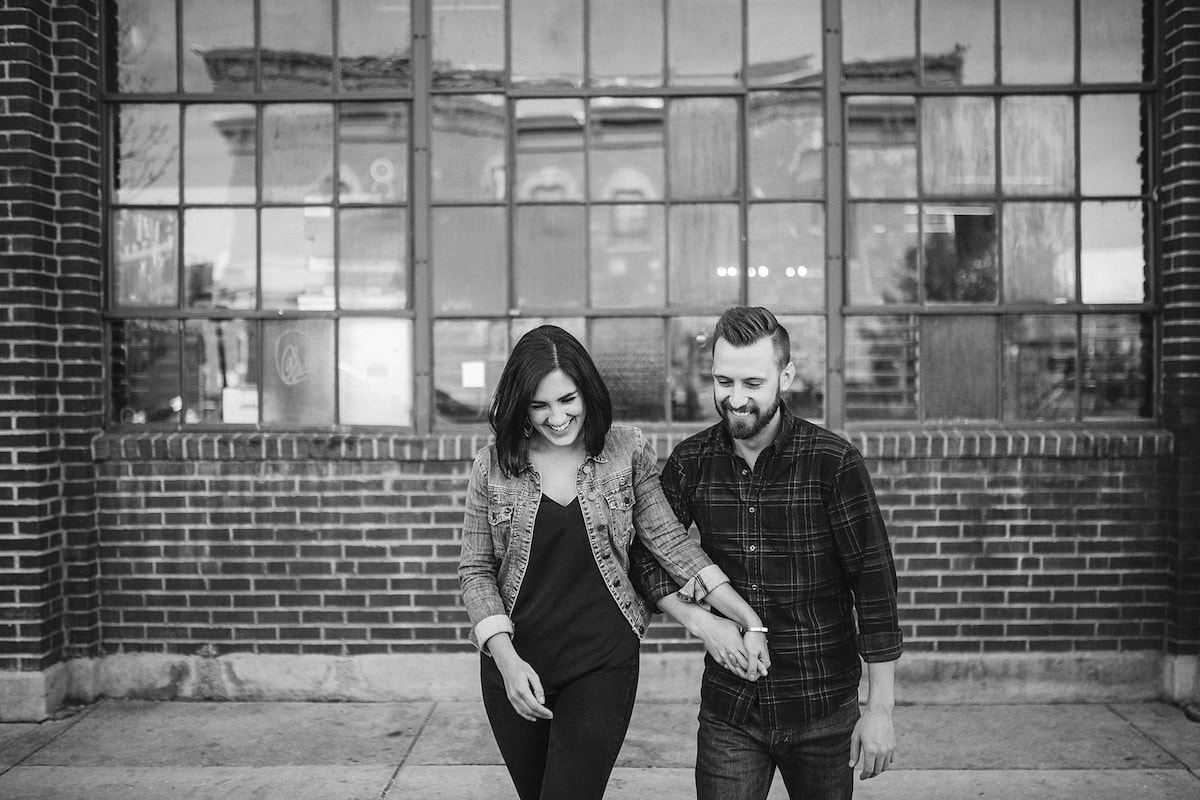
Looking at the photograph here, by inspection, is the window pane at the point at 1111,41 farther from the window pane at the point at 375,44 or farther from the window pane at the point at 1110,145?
the window pane at the point at 375,44

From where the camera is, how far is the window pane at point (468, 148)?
18.1 feet

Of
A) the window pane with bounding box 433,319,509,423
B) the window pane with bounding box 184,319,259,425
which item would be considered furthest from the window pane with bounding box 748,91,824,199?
Answer: the window pane with bounding box 184,319,259,425

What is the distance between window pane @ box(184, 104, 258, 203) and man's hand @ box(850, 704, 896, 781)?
4.31 metres

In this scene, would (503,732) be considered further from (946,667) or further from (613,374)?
(946,667)

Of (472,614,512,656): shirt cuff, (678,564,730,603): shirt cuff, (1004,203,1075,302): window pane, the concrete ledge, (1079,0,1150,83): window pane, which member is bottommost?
the concrete ledge

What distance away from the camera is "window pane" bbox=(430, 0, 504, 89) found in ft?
18.0

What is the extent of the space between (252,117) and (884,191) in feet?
11.1

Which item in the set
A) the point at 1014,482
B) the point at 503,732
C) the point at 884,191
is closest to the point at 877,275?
the point at 884,191

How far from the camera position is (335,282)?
5543mm

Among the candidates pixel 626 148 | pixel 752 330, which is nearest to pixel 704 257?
pixel 626 148

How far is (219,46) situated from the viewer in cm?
555

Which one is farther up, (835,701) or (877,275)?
(877,275)

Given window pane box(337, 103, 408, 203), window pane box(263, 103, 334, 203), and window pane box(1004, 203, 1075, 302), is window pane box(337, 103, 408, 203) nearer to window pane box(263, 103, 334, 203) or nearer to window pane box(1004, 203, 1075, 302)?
window pane box(263, 103, 334, 203)

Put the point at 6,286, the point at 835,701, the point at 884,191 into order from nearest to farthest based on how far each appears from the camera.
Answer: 1. the point at 835,701
2. the point at 6,286
3. the point at 884,191
